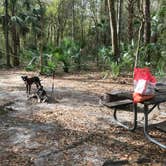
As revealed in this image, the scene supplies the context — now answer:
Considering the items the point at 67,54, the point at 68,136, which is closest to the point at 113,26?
the point at 67,54

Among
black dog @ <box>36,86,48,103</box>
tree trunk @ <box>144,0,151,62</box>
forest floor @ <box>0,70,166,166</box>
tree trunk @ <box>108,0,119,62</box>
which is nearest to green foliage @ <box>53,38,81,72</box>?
tree trunk @ <box>108,0,119,62</box>

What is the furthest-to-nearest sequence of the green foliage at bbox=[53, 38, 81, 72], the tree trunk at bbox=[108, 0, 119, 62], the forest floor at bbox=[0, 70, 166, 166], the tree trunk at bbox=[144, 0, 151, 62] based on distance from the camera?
1. the green foliage at bbox=[53, 38, 81, 72]
2. the tree trunk at bbox=[108, 0, 119, 62]
3. the tree trunk at bbox=[144, 0, 151, 62]
4. the forest floor at bbox=[0, 70, 166, 166]

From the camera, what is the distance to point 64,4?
29453mm

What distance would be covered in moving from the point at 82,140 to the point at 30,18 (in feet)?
43.0

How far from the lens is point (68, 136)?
4.97 metres

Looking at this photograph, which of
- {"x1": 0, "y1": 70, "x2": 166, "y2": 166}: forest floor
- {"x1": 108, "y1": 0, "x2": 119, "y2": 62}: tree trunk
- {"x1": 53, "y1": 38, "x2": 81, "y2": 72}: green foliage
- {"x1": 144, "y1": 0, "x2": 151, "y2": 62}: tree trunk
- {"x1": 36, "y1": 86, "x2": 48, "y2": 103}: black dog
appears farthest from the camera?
{"x1": 53, "y1": 38, "x2": 81, "y2": 72}: green foliage

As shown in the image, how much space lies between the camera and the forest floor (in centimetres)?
416

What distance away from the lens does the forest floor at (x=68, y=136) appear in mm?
4156

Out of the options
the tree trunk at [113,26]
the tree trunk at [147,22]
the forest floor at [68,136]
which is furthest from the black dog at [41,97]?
the tree trunk at [113,26]

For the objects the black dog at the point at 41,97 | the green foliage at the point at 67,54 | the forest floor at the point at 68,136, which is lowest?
the forest floor at the point at 68,136

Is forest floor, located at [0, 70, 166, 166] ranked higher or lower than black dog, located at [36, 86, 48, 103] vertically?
lower

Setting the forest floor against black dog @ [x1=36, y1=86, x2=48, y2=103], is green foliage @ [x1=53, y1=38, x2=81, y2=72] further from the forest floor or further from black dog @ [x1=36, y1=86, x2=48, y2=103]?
black dog @ [x1=36, y1=86, x2=48, y2=103]

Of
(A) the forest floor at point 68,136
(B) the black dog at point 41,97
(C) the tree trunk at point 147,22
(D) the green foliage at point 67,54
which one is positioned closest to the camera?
(A) the forest floor at point 68,136

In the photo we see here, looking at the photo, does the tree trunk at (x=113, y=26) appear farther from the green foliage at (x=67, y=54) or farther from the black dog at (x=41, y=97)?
the black dog at (x=41, y=97)
